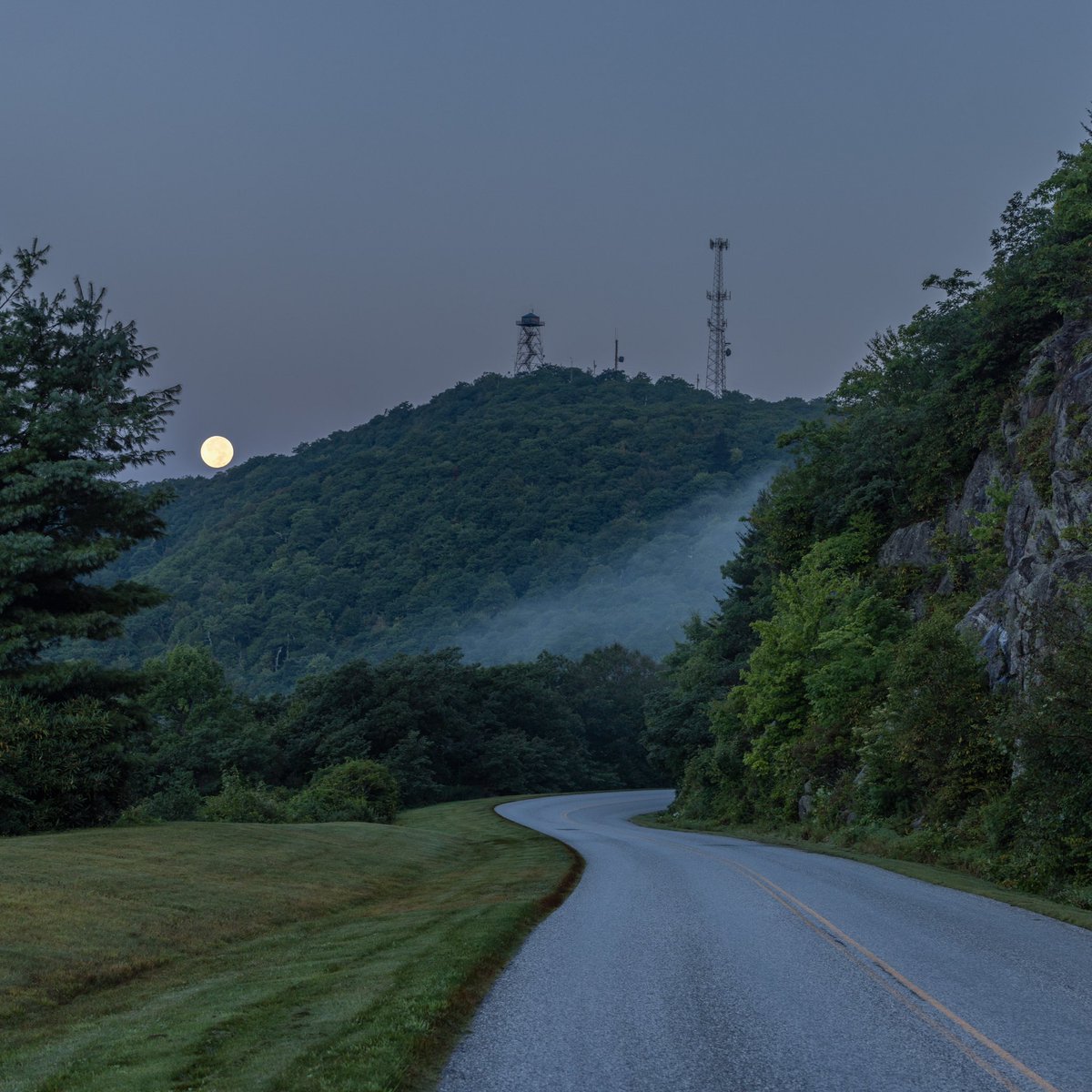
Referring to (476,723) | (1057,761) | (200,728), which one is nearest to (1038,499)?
(1057,761)

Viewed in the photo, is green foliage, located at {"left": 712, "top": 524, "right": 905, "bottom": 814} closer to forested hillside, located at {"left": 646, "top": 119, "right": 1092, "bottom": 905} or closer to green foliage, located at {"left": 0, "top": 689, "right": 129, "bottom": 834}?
forested hillside, located at {"left": 646, "top": 119, "right": 1092, "bottom": 905}

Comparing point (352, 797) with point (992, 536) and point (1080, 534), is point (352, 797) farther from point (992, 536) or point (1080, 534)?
point (1080, 534)

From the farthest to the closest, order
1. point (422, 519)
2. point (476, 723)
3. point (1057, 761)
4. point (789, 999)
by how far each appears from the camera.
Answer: point (422, 519) → point (476, 723) → point (1057, 761) → point (789, 999)

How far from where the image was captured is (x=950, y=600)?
34438 millimetres

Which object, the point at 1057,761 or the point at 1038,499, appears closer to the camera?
the point at 1057,761

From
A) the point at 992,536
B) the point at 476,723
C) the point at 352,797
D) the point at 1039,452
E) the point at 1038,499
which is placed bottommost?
the point at 352,797

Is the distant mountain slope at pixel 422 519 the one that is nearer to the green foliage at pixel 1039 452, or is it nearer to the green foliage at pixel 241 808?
the green foliage at pixel 241 808

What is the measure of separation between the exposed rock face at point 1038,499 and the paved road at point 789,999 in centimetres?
960

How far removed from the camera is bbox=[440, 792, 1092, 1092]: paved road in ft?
25.0

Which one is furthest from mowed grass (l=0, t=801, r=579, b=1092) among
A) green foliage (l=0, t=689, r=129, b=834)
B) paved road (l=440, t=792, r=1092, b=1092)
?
green foliage (l=0, t=689, r=129, b=834)

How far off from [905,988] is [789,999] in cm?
128

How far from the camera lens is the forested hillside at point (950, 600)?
20891 mm

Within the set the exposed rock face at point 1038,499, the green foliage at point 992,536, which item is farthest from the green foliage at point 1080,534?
the green foliage at point 992,536

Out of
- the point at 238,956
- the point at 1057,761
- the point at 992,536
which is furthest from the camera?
the point at 992,536
